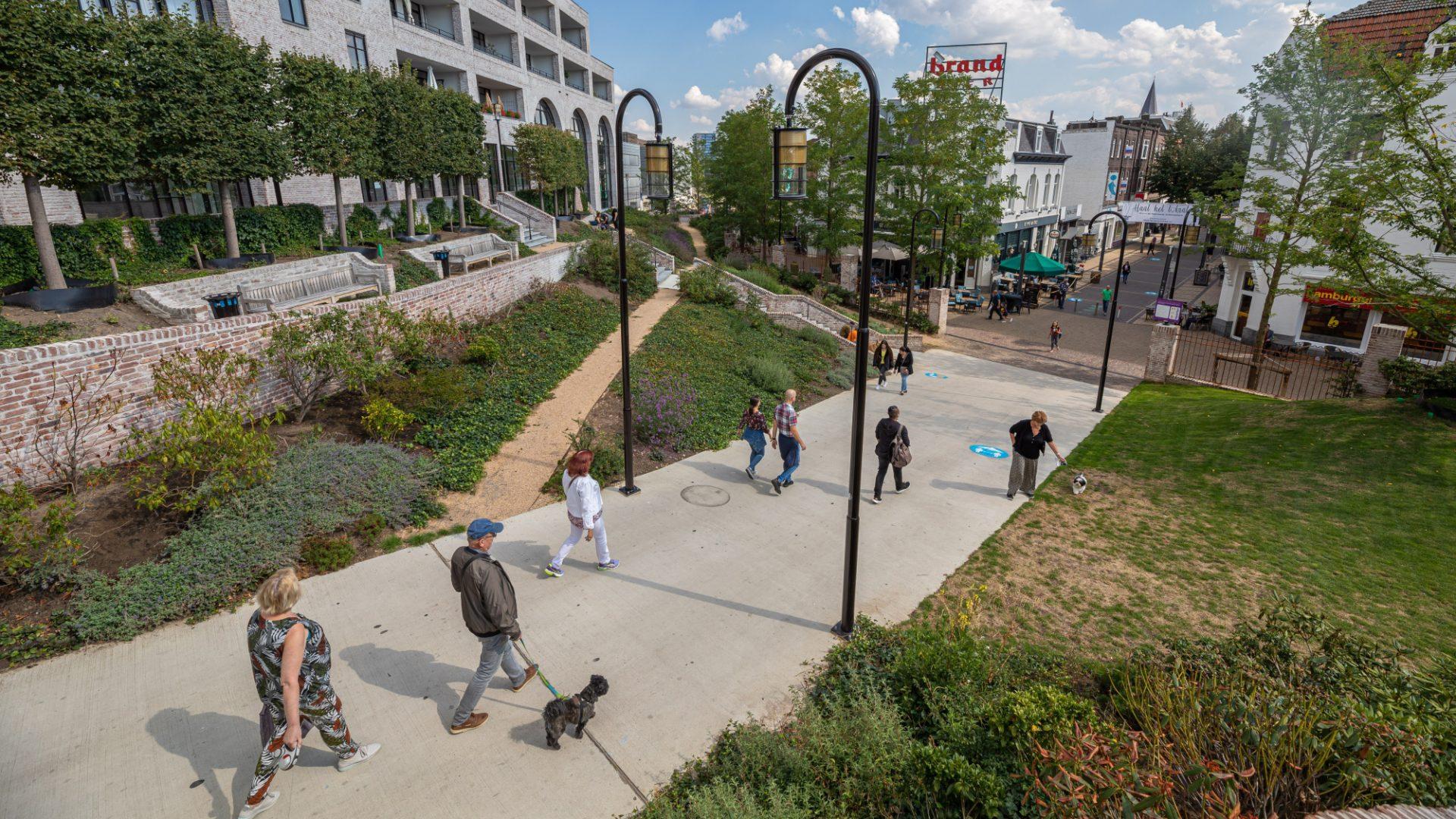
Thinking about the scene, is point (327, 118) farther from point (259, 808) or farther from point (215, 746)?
point (259, 808)

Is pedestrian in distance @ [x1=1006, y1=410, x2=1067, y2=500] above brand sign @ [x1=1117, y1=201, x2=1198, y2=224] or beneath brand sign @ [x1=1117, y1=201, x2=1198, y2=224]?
beneath

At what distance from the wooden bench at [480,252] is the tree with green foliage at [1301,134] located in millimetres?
22283

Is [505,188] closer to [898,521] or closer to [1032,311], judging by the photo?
[1032,311]

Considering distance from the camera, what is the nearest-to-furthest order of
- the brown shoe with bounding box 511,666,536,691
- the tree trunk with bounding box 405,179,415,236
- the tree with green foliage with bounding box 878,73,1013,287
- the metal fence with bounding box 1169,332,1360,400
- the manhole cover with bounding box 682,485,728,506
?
the brown shoe with bounding box 511,666,536,691
the manhole cover with bounding box 682,485,728,506
the metal fence with bounding box 1169,332,1360,400
the tree trunk with bounding box 405,179,415,236
the tree with green foliage with bounding box 878,73,1013,287

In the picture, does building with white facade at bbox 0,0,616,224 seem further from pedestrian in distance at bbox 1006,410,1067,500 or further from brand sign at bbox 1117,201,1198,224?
brand sign at bbox 1117,201,1198,224

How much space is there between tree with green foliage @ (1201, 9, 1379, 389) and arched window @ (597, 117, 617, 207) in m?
41.0

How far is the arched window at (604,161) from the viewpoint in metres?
51.6

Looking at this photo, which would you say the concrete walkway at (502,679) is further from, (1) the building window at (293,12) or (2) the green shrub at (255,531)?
(1) the building window at (293,12)

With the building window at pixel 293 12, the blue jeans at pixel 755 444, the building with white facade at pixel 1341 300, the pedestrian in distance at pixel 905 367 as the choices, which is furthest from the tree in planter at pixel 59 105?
the building with white facade at pixel 1341 300

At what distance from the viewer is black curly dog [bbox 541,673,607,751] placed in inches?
223

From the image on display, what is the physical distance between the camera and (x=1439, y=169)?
1224cm

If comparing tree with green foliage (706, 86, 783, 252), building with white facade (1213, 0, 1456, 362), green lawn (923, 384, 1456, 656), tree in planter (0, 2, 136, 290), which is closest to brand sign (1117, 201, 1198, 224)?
building with white facade (1213, 0, 1456, 362)

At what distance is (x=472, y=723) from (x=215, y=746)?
213 cm

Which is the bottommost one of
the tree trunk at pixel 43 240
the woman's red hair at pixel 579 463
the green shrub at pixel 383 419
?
the green shrub at pixel 383 419
